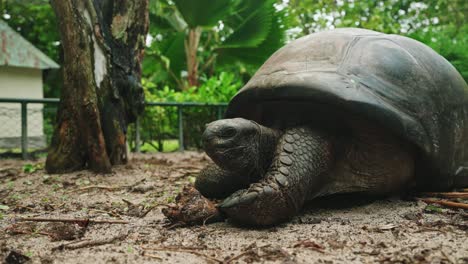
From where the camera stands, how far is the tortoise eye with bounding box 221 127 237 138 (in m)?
1.72

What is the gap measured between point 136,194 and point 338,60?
4.89ft

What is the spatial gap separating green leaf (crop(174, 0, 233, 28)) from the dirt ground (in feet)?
17.6

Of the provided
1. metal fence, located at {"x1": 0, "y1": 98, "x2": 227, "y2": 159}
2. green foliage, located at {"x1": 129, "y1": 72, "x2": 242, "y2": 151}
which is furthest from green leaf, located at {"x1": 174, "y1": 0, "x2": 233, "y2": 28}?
metal fence, located at {"x1": 0, "y1": 98, "x2": 227, "y2": 159}

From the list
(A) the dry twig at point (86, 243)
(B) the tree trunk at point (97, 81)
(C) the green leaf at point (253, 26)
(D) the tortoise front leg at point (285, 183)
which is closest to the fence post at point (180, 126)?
(B) the tree trunk at point (97, 81)

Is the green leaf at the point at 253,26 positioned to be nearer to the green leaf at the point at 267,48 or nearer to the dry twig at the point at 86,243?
the green leaf at the point at 267,48

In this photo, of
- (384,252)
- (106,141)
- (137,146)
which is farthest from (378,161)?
(137,146)

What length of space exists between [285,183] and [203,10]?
624cm

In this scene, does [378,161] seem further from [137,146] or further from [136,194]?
[137,146]

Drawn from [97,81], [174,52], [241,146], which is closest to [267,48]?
[174,52]

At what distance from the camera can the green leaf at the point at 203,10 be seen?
7.27 metres

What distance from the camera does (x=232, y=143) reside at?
5.69 ft

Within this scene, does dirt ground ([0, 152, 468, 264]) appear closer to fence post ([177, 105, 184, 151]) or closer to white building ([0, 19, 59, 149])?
fence post ([177, 105, 184, 151])

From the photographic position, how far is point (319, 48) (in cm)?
214

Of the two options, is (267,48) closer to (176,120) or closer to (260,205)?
(176,120)
